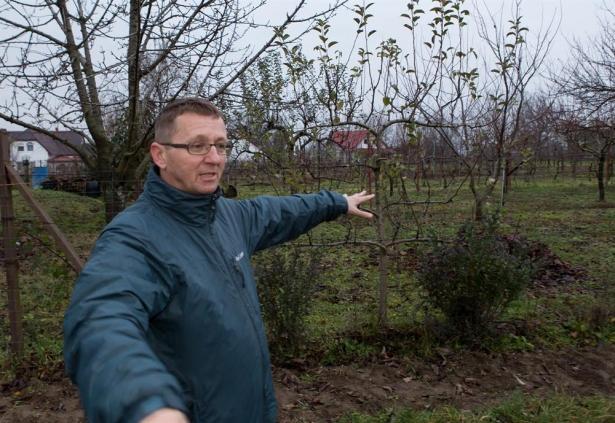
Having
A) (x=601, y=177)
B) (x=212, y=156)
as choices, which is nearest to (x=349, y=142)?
(x=212, y=156)

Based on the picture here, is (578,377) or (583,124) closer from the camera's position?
→ (578,377)

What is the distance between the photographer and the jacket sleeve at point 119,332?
1115 mm

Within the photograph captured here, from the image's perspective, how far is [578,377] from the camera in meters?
4.27

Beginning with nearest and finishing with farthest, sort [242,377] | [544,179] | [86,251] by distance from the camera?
1. [242,377]
2. [86,251]
3. [544,179]

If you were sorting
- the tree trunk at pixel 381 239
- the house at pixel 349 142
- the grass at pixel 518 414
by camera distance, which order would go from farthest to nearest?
the house at pixel 349 142 < the tree trunk at pixel 381 239 < the grass at pixel 518 414

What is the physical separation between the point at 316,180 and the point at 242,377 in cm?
345

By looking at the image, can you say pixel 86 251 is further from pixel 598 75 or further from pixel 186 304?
pixel 598 75

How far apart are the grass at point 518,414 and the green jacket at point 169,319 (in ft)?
5.80

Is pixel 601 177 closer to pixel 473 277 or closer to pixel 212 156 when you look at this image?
pixel 473 277

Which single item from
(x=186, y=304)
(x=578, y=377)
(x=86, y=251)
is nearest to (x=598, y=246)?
(x=578, y=377)

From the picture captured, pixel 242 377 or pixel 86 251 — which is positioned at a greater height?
pixel 242 377

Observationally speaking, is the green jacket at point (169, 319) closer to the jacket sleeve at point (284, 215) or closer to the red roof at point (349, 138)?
the jacket sleeve at point (284, 215)

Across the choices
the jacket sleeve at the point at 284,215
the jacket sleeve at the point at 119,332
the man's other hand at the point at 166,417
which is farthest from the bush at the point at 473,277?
the man's other hand at the point at 166,417

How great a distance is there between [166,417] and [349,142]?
14.3 ft
